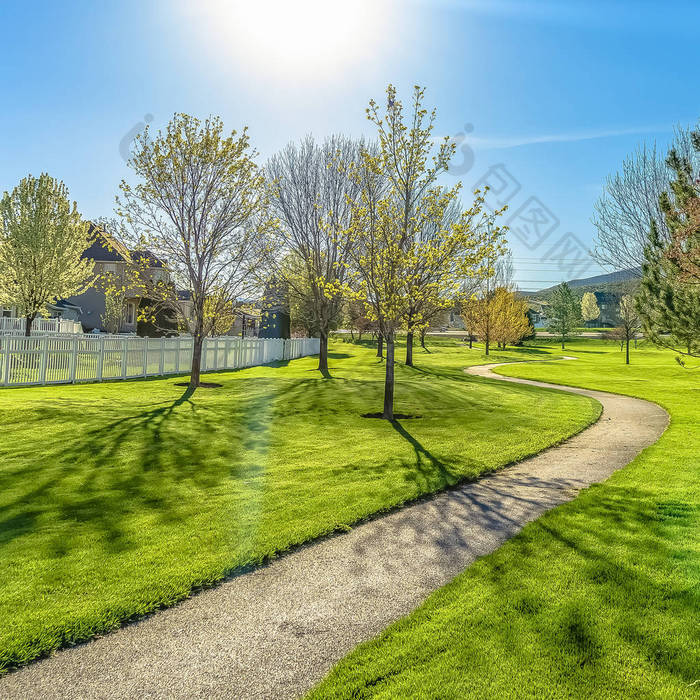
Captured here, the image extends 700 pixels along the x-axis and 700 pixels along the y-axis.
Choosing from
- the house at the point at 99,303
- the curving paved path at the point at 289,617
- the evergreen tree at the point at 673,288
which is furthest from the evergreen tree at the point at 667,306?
the house at the point at 99,303

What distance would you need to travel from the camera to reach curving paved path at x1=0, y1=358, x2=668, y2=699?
273cm

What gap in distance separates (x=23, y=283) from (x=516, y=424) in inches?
905

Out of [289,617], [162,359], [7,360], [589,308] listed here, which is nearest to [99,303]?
[162,359]

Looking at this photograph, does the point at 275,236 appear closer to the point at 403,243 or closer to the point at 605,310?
the point at 403,243

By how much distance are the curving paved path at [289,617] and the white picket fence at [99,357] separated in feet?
45.5

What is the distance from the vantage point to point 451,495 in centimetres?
635

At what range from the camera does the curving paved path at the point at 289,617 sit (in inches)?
108

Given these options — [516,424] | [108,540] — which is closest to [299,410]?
[516,424]

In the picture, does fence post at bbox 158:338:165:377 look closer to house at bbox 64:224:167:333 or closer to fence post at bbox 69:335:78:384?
fence post at bbox 69:335:78:384

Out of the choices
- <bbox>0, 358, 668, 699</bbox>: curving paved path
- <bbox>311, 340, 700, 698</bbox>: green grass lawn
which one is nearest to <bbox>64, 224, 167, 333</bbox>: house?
<bbox>0, 358, 668, 699</bbox>: curving paved path

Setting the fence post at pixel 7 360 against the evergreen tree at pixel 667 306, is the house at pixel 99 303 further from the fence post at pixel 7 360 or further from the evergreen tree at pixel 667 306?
the evergreen tree at pixel 667 306

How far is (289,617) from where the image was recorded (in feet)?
11.1

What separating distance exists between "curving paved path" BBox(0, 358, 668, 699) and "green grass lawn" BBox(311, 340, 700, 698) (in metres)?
0.22

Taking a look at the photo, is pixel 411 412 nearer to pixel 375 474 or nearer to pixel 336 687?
pixel 375 474
